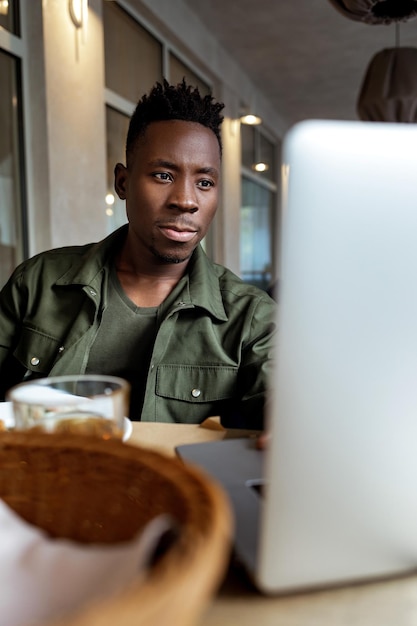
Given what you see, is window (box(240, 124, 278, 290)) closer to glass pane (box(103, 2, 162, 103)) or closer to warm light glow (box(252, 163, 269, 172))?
warm light glow (box(252, 163, 269, 172))

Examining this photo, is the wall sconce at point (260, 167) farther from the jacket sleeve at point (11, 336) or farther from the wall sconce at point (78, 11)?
the jacket sleeve at point (11, 336)

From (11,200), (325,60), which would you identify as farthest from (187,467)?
(325,60)

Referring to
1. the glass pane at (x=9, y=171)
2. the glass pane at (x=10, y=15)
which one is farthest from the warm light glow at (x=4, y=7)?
the glass pane at (x=9, y=171)

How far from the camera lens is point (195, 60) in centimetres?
448

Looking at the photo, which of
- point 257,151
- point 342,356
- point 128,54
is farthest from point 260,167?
point 342,356

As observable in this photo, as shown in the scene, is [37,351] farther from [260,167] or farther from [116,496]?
[260,167]

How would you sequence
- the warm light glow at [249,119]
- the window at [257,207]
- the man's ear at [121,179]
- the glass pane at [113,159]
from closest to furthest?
the man's ear at [121,179] → the glass pane at [113,159] → the warm light glow at [249,119] → the window at [257,207]

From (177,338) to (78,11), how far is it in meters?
2.24

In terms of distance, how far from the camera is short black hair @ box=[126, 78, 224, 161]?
128 centimetres

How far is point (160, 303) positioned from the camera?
1.27 m

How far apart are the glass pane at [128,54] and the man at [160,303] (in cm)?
206

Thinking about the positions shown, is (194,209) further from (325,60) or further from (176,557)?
(325,60)

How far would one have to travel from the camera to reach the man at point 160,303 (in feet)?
3.84

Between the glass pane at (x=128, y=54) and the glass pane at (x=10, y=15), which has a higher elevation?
the glass pane at (x=128, y=54)
